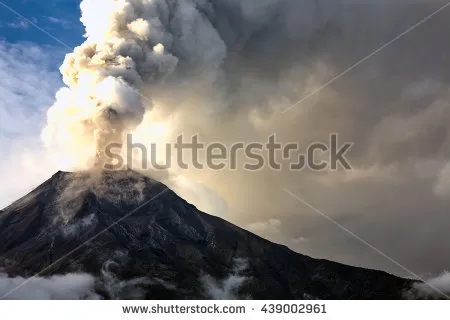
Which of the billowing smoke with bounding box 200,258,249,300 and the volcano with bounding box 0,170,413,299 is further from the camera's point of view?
the billowing smoke with bounding box 200,258,249,300

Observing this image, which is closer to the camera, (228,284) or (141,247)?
(141,247)

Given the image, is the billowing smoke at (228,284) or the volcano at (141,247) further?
the billowing smoke at (228,284)

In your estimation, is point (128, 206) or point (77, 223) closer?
point (77, 223)

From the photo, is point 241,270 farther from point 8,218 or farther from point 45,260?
point 8,218

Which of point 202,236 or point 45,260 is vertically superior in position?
point 202,236

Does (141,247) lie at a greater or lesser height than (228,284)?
greater
